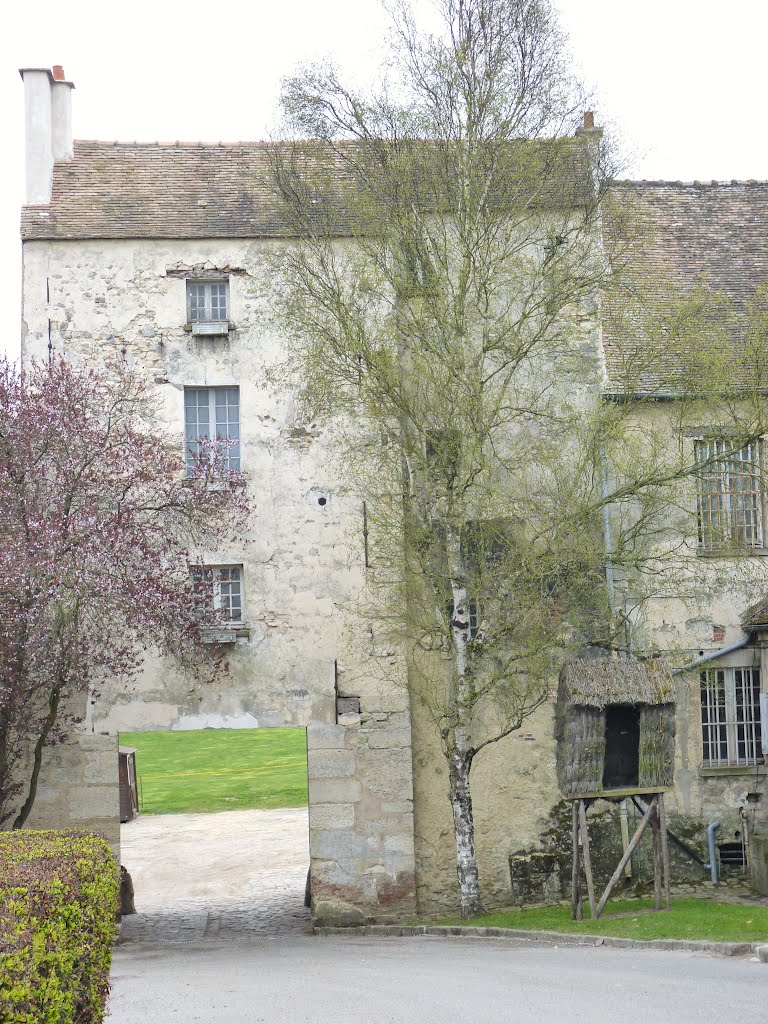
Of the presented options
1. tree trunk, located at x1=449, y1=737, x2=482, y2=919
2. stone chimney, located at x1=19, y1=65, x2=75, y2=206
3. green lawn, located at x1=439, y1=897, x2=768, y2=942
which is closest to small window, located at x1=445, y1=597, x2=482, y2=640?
tree trunk, located at x1=449, y1=737, x2=482, y2=919

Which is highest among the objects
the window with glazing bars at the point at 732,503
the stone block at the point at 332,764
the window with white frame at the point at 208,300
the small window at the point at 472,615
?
the window with white frame at the point at 208,300

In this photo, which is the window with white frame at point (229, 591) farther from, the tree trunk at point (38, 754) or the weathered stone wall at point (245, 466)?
the tree trunk at point (38, 754)

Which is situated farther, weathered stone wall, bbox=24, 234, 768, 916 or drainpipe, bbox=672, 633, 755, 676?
drainpipe, bbox=672, 633, 755, 676

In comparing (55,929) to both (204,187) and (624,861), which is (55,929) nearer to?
(624,861)

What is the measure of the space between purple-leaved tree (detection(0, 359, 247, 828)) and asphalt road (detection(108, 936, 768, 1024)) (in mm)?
3662

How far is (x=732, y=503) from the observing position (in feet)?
63.8

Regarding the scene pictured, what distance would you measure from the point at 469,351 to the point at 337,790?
6.09 meters

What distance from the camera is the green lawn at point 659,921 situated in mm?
13469

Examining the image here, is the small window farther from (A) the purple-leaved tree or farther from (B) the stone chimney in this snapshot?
(B) the stone chimney

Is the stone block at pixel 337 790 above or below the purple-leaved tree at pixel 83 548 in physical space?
below

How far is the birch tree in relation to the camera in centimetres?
1652

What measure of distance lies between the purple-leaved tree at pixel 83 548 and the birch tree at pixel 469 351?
7.33ft

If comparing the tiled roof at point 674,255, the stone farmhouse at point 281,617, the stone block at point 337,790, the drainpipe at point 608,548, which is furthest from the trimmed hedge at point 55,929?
the tiled roof at point 674,255

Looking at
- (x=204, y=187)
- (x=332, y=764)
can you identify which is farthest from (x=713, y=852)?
(x=204, y=187)
